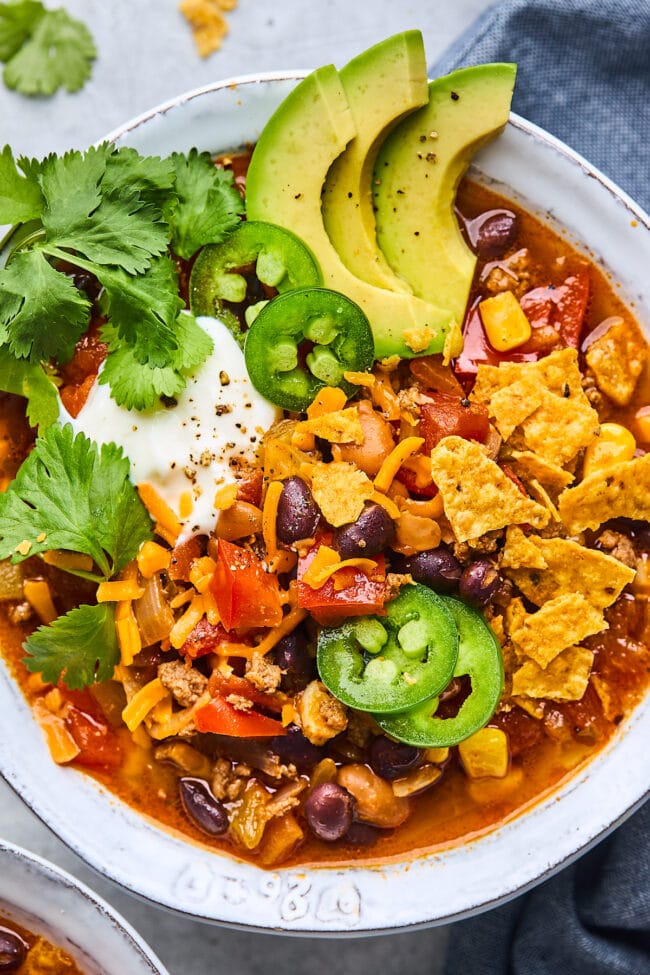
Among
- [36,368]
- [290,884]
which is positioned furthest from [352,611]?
[36,368]

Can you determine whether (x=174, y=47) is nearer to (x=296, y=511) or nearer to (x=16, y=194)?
(x=16, y=194)

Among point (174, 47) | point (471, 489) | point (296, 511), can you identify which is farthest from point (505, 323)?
point (174, 47)

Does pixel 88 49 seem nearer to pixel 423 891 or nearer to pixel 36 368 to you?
pixel 36 368

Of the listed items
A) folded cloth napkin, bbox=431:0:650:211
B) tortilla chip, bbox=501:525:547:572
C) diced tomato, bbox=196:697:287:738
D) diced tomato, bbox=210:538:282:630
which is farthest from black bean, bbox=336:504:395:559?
folded cloth napkin, bbox=431:0:650:211

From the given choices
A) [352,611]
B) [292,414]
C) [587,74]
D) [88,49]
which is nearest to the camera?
[352,611]

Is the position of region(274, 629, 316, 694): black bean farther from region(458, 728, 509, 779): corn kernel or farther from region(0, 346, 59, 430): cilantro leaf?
region(0, 346, 59, 430): cilantro leaf

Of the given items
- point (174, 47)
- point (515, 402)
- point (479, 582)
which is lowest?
point (479, 582)
